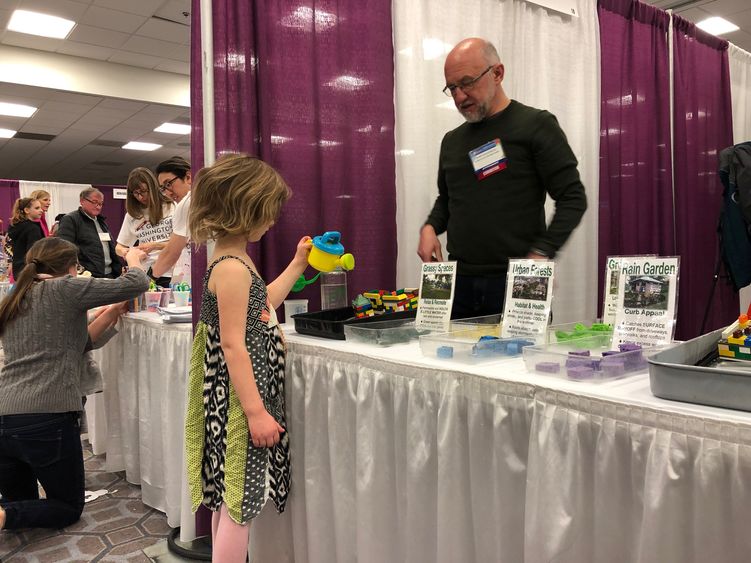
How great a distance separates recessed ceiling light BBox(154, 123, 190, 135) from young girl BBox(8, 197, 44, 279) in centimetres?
287

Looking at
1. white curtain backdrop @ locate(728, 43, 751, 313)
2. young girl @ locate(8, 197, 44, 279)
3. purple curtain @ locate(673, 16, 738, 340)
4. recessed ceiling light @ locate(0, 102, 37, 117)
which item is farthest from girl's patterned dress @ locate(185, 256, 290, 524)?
recessed ceiling light @ locate(0, 102, 37, 117)

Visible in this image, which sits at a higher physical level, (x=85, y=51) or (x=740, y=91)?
(x=85, y=51)

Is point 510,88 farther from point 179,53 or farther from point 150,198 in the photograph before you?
point 179,53

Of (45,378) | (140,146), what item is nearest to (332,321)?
(45,378)

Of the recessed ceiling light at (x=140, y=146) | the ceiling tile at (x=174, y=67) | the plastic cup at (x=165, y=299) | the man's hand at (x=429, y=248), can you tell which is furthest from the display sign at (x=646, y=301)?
the recessed ceiling light at (x=140, y=146)

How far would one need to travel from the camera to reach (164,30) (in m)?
4.94

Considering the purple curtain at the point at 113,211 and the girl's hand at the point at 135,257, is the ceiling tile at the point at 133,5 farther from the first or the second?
the purple curtain at the point at 113,211

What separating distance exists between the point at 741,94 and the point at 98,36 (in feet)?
16.8

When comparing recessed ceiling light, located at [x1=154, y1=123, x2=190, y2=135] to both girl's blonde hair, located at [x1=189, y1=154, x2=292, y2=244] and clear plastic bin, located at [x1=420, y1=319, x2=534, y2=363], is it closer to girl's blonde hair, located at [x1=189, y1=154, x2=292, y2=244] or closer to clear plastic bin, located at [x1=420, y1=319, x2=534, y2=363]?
girl's blonde hair, located at [x1=189, y1=154, x2=292, y2=244]

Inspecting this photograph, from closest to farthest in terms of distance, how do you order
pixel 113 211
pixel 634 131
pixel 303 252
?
pixel 303 252 → pixel 634 131 → pixel 113 211

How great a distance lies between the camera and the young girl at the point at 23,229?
15.9ft

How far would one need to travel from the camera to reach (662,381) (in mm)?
799

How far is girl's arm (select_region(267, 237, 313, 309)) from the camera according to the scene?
61.7 inches

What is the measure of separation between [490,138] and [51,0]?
161 inches
